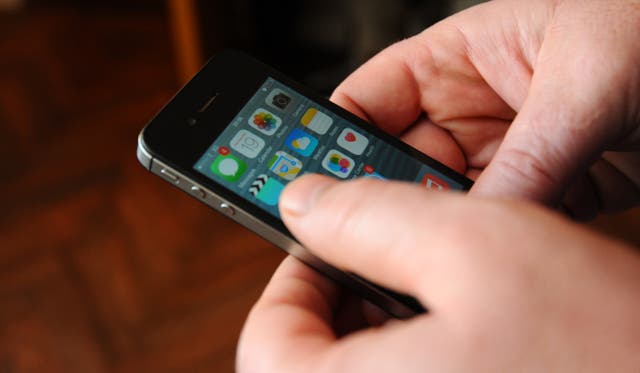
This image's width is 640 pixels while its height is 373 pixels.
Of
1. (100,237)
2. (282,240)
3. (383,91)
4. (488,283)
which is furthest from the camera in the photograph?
(100,237)

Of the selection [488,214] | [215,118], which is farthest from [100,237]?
[488,214]

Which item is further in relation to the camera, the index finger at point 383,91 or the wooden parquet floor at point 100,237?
the wooden parquet floor at point 100,237

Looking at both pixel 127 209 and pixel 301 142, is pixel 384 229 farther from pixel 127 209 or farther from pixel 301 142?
pixel 127 209

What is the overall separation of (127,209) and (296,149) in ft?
2.25

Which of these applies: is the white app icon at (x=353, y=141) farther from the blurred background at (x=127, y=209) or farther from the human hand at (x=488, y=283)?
the blurred background at (x=127, y=209)

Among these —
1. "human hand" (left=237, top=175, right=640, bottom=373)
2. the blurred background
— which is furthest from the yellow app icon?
the blurred background

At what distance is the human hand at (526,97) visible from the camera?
465 mm

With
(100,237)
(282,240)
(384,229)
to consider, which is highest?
(384,229)

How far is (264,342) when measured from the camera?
426 millimetres

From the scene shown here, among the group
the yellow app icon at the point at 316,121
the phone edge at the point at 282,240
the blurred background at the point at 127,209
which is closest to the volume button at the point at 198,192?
the phone edge at the point at 282,240

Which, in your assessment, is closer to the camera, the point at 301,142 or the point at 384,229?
the point at 384,229

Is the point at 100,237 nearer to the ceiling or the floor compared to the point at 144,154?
nearer to the floor

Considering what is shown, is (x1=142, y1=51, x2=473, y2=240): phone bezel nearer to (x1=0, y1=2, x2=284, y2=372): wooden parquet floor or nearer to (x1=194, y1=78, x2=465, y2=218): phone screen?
(x1=194, y1=78, x2=465, y2=218): phone screen

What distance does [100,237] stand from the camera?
3.67ft
